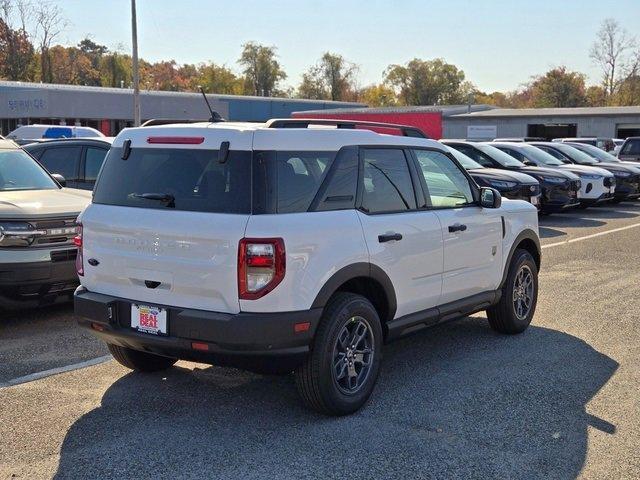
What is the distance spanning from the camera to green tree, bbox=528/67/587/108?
85.2 meters

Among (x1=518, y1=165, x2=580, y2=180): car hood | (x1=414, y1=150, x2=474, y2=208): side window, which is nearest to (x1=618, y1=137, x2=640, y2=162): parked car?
(x1=518, y1=165, x2=580, y2=180): car hood

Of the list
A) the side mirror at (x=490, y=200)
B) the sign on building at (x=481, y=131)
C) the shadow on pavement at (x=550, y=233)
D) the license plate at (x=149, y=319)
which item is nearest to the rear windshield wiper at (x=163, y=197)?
the license plate at (x=149, y=319)

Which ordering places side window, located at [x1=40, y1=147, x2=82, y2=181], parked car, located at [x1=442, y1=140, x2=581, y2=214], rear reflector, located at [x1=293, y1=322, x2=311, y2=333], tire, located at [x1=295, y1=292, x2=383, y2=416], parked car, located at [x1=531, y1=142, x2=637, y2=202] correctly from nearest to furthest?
rear reflector, located at [x1=293, y1=322, x2=311, y2=333], tire, located at [x1=295, y1=292, x2=383, y2=416], side window, located at [x1=40, y1=147, x2=82, y2=181], parked car, located at [x1=442, y1=140, x2=581, y2=214], parked car, located at [x1=531, y1=142, x2=637, y2=202]

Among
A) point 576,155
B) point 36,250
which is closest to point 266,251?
point 36,250

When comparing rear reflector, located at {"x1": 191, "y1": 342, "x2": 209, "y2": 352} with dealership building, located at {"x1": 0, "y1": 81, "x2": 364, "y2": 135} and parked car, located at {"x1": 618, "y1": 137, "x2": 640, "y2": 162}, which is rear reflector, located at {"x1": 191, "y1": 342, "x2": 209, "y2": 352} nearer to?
parked car, located at {"x1": 618, "y1": 137, "x2": 640, "y2": 162}

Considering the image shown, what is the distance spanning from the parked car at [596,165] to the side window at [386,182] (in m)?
14.7

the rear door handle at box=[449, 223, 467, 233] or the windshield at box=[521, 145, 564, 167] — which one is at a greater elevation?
the windshield at box=[521, 145, 564, 167]

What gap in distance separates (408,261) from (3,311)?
4.70 meters

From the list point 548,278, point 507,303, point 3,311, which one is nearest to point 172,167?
point 507,303

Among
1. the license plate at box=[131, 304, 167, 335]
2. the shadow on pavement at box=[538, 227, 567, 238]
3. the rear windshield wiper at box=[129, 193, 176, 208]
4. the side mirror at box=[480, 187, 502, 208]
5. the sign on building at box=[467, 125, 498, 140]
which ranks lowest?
the shadow on pavement at box=[538, 227, 567, 238]

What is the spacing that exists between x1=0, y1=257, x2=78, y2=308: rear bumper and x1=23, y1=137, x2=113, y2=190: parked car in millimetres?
3319

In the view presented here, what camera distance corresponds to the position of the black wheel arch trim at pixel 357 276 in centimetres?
444

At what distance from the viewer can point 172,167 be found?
4668mm

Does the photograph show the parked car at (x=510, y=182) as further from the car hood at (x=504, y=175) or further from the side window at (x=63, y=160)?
the side window at (x=63, y=160)
